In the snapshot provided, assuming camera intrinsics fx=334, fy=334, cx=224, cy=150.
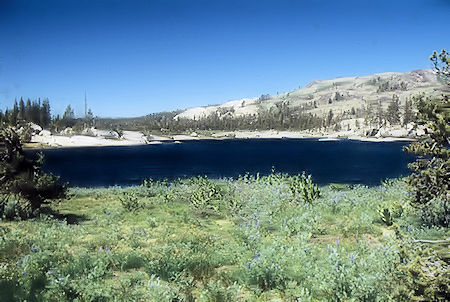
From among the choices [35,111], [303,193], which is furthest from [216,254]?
[35,111]

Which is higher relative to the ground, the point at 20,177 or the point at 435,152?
the point at 435,152

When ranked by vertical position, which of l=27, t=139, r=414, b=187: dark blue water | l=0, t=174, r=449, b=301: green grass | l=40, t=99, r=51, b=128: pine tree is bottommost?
l=27, t=139, r=414, b=187: dark blue water

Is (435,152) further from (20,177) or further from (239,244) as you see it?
(20,177)

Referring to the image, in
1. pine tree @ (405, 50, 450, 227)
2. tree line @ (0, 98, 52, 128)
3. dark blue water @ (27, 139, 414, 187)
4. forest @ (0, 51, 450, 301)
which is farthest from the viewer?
tree line @ (0, 98, 52, 128)

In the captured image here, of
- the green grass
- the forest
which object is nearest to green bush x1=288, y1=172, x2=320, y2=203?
the forest

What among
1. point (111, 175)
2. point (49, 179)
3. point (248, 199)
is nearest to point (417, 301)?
point (248, 199)

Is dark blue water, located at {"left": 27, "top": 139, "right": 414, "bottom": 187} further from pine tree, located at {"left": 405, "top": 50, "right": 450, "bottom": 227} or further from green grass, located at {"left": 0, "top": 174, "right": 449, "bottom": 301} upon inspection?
pine tree, located at {"left": 405, "top": 50, "right": 450, "bottom": 227}

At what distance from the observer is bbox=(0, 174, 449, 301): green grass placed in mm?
6910

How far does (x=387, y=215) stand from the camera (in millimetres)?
13031

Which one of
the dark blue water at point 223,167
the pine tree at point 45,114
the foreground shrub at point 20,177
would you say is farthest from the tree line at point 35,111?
the foreground shrub at point 20,177

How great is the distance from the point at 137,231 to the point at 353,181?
40655 mm

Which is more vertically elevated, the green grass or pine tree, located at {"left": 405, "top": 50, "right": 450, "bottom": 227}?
pine tree, located at {"left": 405, "top": 50, "right": 450, "bottom": 227}

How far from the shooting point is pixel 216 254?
984 cm

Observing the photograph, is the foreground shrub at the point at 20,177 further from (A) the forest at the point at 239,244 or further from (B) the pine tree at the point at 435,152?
(B) the pine tree at the point at 435,152
